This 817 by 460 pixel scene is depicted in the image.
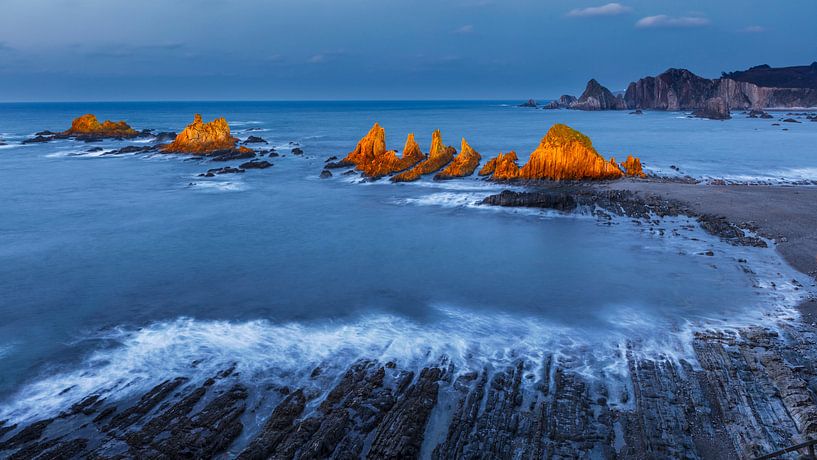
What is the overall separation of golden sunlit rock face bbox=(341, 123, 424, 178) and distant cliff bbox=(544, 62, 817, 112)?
147 m

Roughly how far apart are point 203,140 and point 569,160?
1844 inches

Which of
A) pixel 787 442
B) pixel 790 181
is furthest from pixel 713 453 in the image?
pixel 790 181

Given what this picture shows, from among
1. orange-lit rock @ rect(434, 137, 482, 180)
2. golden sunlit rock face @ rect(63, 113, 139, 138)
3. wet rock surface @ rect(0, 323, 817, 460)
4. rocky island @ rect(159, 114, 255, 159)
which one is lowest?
wet rock surface @ rect(0, 323, 817, 460)

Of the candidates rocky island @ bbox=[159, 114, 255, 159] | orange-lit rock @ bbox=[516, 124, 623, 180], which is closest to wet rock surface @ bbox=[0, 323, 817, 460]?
orange-lit rock @ bbox=[516, 124, 623, 180]

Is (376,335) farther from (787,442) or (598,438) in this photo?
(787,442)

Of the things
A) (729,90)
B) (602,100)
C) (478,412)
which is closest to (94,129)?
(478,412)

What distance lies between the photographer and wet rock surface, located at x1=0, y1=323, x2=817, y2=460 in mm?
10547

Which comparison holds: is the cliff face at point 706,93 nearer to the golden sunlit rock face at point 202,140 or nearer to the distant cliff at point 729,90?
the distant cliff at point 729,90

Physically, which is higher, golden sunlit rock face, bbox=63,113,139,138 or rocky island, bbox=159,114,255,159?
golden sunlit rock face, bbox=63,113,139,138

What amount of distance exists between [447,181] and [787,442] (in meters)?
35.6

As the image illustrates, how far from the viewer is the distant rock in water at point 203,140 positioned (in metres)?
63.3

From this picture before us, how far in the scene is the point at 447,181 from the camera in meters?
44.6

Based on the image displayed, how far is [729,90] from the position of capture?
176750mm

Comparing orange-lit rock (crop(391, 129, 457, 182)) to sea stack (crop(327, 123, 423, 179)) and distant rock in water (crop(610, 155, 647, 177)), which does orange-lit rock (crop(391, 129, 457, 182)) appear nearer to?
sea stack (crop(327, 123, 423, 179))
